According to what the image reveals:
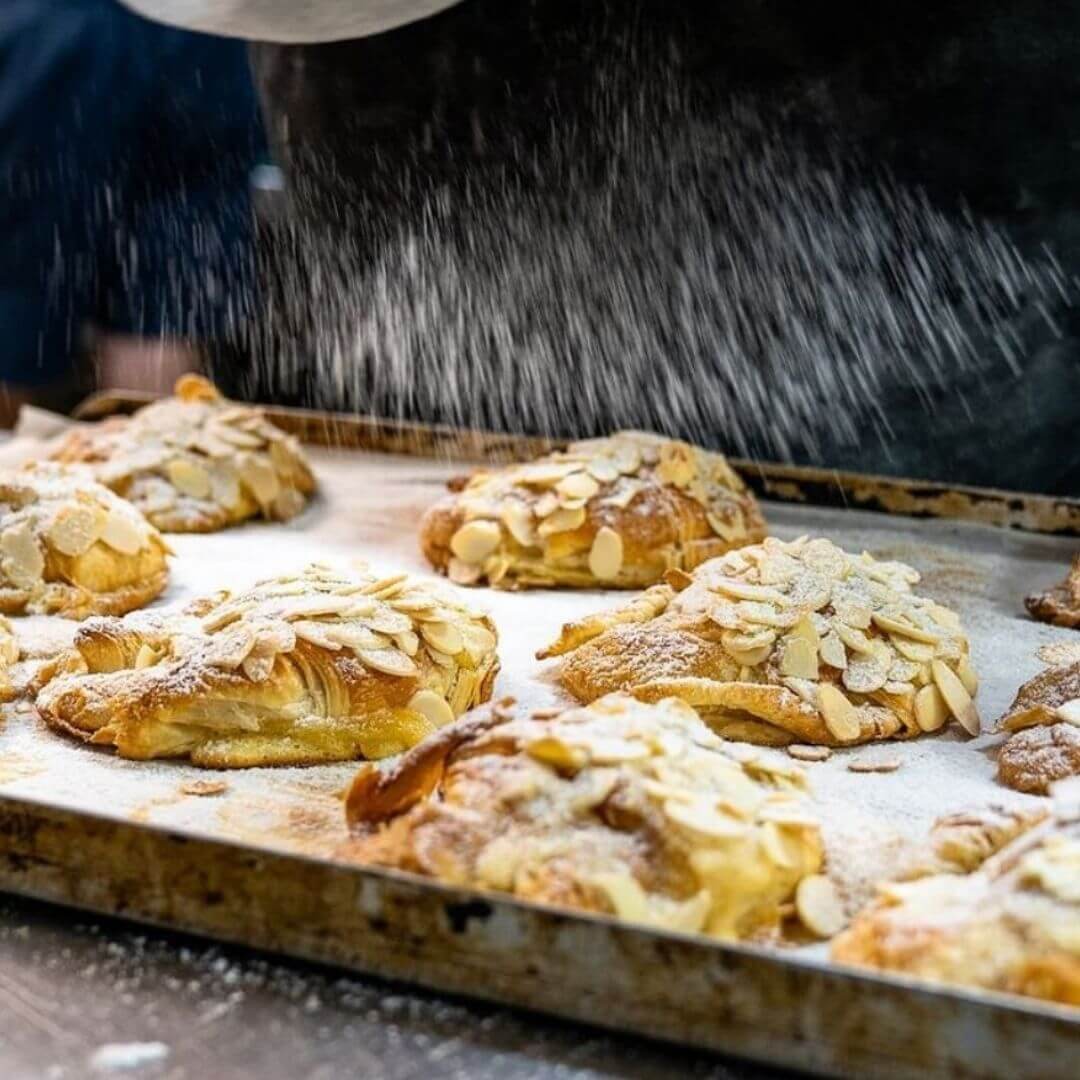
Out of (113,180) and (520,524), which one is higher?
(113,180)

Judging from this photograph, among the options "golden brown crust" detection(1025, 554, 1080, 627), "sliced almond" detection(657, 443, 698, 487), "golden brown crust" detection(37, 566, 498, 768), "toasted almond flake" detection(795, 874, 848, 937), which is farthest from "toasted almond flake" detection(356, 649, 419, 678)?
"golden brown crust" detection(1025, 554, 1080, 627)

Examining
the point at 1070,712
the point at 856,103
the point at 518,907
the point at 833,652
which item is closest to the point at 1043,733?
the point at 1070,712

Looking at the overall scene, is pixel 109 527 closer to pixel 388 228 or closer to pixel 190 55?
pixel 388 228

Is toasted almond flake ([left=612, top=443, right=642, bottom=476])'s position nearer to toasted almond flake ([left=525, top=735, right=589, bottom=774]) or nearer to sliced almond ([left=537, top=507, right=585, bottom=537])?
sliced almond ([left=537, top=507, right=585, bottom=537])

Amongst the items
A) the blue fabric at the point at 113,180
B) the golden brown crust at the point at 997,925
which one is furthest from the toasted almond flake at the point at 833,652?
the blue fabric at the point at 113,180

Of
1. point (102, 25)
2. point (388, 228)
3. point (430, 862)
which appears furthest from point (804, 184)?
point (430, 862)

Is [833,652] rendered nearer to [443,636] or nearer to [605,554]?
[443,636]
